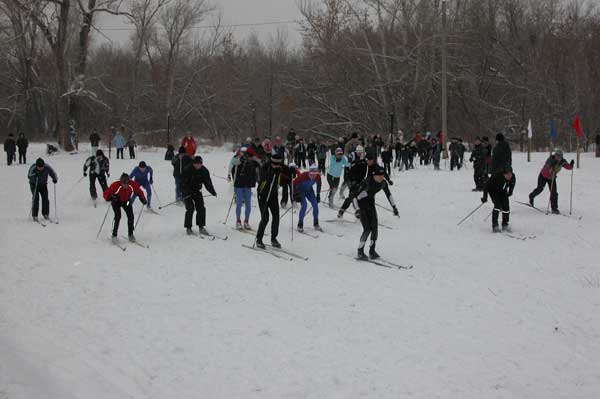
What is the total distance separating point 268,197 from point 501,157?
240 inches

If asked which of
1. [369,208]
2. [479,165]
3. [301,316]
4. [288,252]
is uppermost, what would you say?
[479,165]

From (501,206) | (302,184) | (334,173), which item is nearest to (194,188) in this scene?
(302,184)

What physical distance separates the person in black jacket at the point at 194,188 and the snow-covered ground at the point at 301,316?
479 millimetres

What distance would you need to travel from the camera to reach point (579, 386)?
6.24 m

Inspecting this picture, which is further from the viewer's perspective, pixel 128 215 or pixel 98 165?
pixel 98 165

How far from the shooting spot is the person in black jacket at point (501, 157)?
14.1m

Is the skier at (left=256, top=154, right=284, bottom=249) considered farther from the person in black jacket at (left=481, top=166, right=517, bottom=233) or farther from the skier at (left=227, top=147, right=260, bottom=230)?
the person in black jacket at (left=481, top=166, right=517, bottom=233)

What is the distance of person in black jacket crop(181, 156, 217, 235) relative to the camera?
13133mm

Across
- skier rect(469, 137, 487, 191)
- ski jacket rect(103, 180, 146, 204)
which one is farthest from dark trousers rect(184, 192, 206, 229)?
skier rect(469, 137, 487, 191)

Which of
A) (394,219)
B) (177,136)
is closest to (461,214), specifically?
(394,219)

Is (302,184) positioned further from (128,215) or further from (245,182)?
(128,215)

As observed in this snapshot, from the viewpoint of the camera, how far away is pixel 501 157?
47.3 feet

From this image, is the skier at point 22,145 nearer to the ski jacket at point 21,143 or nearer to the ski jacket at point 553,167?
the ski jacket at point 21,143

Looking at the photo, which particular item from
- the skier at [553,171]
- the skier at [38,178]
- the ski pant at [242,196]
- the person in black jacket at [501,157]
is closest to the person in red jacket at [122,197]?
the ski pant at [242,196]
